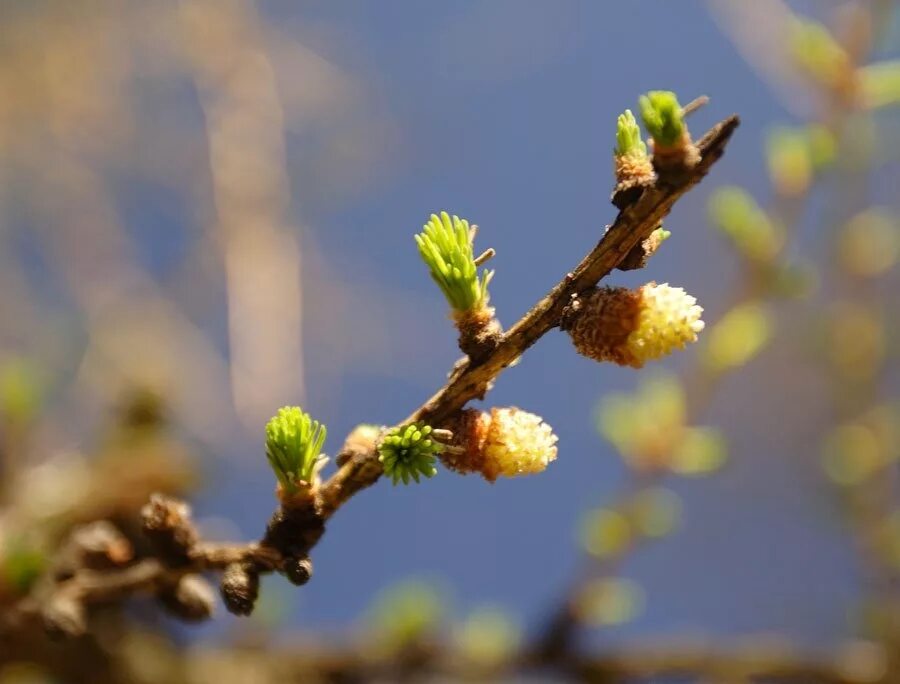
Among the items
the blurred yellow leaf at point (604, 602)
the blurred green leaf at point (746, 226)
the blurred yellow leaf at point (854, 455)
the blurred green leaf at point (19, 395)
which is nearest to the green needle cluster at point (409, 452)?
the blurred green leaf at point (746, 226)

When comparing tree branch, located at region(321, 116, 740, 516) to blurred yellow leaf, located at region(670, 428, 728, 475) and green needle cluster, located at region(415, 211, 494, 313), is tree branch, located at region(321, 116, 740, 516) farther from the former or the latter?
blurred yellow leaf, located at region(670, 428, 728, 475)

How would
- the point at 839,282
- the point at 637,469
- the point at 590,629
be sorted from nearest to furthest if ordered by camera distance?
the point at 637,469
the point at 590,629
the point at 839,282

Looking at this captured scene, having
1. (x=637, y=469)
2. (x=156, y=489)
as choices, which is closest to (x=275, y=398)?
(x=156, y=489)

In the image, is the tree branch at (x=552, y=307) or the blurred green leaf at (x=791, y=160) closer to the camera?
the tree branch at (x=552, y=307)

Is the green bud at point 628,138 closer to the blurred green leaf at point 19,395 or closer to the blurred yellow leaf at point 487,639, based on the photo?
the blurred green leaf at point 19,395

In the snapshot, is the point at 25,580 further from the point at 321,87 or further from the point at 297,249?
the point at 321,87

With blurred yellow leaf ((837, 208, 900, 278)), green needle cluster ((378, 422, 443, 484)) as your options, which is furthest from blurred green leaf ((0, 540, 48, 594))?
blurred yellow leaf ((837, 208, 900, 278))
